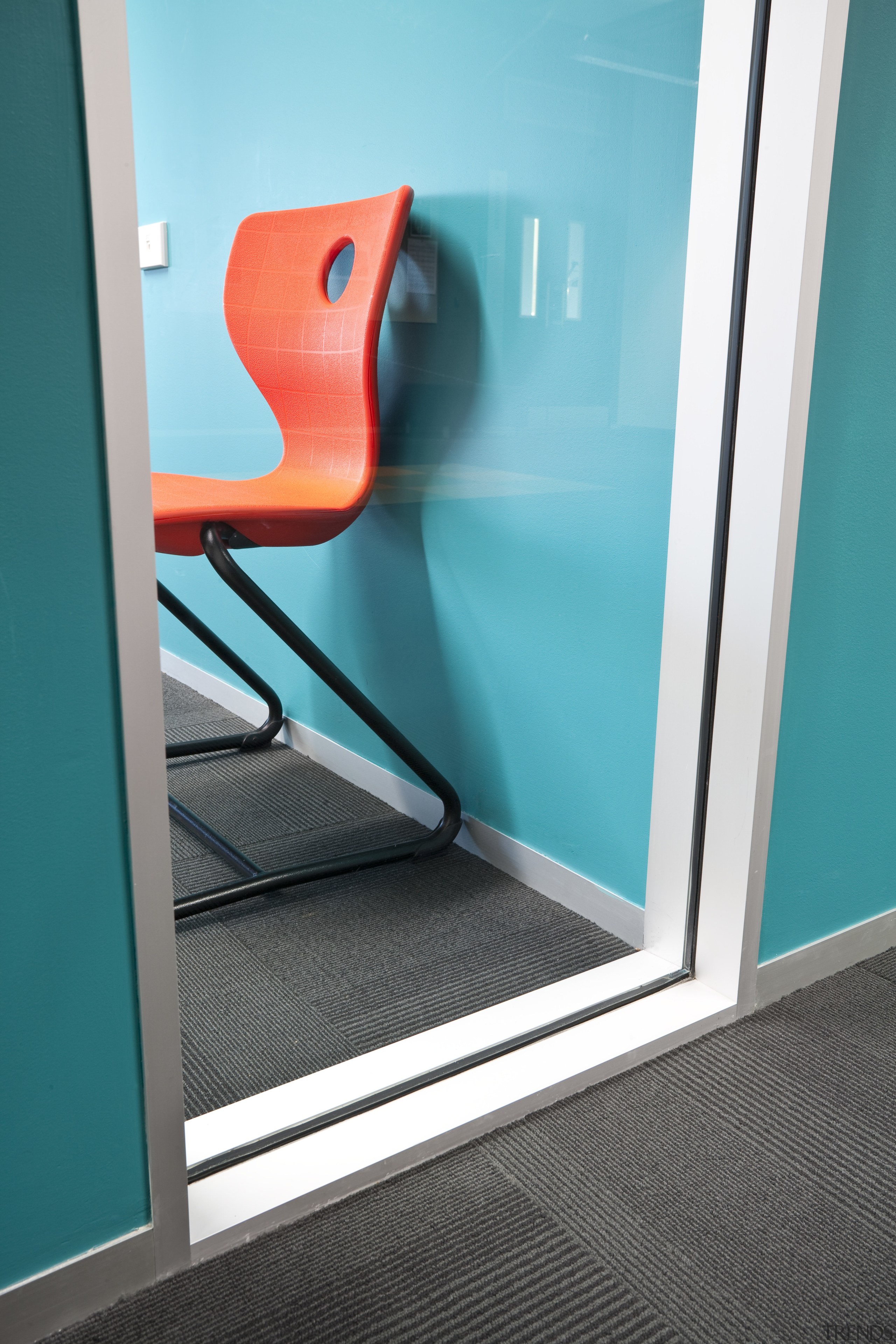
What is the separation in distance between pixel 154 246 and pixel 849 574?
3.02 feet

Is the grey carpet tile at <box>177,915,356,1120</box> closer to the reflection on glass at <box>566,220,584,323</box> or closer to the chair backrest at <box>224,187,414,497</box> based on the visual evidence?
the chair backrest at <box>224,187,414,497</box>

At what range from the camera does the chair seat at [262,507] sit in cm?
102

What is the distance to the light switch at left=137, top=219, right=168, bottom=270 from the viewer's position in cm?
89

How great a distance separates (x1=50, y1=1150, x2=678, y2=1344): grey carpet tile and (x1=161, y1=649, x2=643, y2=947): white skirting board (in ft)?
1.68

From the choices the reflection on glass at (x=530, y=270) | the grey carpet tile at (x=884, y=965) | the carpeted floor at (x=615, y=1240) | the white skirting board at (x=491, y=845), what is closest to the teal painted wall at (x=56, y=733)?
the carpeted floor at (x=615, y=1240)

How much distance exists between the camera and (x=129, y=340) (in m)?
0.74

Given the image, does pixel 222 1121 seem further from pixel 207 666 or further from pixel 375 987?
pixel 207 666

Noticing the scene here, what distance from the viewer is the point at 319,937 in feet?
4.69

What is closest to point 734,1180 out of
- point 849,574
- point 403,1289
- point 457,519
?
point 403,1289

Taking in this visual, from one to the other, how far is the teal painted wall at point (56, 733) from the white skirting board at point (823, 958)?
2.82ft

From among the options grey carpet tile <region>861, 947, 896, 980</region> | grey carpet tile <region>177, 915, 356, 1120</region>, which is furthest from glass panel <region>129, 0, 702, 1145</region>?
grey carpet tile <region>861, 947, 896, 980</region>

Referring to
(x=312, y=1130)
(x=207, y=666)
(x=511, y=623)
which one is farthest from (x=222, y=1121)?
(x=511, y=623)

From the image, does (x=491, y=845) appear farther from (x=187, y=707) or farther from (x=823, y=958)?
(x=187, y=707)

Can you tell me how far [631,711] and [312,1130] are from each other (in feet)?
2.25
